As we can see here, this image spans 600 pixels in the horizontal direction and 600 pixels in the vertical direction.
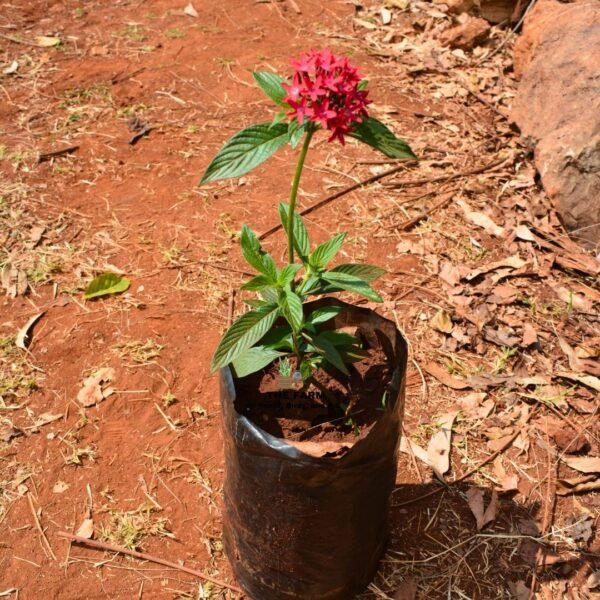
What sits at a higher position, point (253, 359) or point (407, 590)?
point (253, 359)

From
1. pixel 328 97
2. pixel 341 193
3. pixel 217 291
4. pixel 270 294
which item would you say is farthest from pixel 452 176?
pixel 328 97

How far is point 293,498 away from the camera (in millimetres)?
1965

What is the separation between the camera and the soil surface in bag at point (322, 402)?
6.83ft

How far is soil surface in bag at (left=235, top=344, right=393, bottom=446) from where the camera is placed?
2082mm

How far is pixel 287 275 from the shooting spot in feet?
6.34

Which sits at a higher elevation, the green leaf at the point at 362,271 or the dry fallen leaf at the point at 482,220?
the green leaf at the point at 362,271

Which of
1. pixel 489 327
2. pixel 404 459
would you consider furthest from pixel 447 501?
pixel 489 327

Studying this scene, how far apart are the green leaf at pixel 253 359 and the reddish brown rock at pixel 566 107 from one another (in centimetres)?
234

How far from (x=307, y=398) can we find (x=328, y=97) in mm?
925

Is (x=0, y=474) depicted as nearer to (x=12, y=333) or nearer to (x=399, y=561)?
(x=12, y=333)

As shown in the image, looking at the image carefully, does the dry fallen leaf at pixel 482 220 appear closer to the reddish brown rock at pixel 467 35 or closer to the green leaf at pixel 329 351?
the reddish brown rock at pixel 467 35

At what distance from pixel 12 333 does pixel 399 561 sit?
6.12 feet

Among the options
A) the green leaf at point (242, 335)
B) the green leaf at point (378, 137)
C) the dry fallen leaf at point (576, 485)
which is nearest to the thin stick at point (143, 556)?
the green leaf at point (242, 335)

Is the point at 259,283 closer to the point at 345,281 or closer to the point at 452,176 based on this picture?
the point at 345,281
